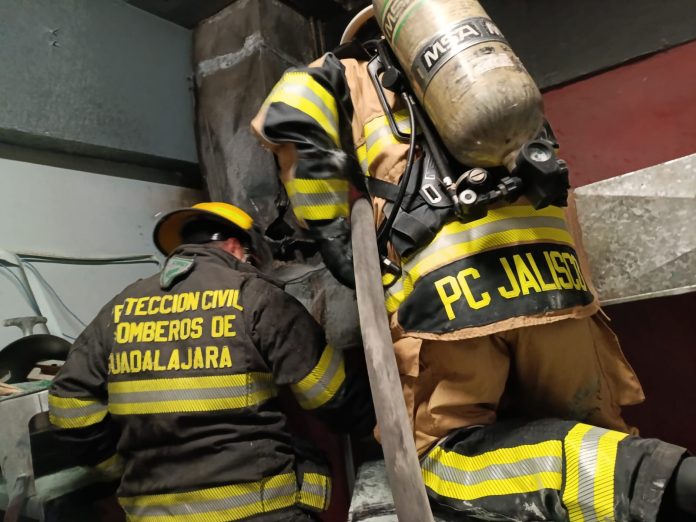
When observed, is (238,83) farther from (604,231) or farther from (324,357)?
(604,231)

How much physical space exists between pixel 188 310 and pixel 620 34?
6.90 feet

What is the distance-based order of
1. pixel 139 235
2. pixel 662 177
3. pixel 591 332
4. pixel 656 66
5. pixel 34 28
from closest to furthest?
pixel 591 332 < pixel 662 177 < pixel 656 66 < pixel 34 28 < pixel 139 235

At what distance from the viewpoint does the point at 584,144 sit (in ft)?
7.12

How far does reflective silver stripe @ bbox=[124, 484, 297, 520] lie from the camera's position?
1514 mm

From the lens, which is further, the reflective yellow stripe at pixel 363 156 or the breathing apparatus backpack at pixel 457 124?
the reflective yellow stripe at pixel 363 156

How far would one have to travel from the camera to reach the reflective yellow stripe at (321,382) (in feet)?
5.31

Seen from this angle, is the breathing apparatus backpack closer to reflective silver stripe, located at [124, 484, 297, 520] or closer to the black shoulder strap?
the black shoulder strap

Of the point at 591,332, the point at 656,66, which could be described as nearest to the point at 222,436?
the point at 591,332

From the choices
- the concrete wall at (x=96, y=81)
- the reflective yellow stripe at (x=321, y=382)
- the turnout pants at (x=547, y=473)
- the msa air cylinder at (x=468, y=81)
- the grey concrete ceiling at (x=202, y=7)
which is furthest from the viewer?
the grey concrete ceiling at (x=202, y=7)

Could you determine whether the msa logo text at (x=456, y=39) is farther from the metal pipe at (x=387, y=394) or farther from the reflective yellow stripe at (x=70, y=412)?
the reflective yellow stripe at (x=70, y=412)

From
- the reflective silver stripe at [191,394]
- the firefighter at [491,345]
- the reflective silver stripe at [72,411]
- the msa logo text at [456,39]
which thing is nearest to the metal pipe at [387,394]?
the firefighter at [491,345]

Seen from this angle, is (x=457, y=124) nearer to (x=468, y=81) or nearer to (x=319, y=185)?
(x=468, y=81)

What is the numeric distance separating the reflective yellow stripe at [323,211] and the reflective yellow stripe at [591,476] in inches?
33.8

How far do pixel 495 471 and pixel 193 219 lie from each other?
1.50m
